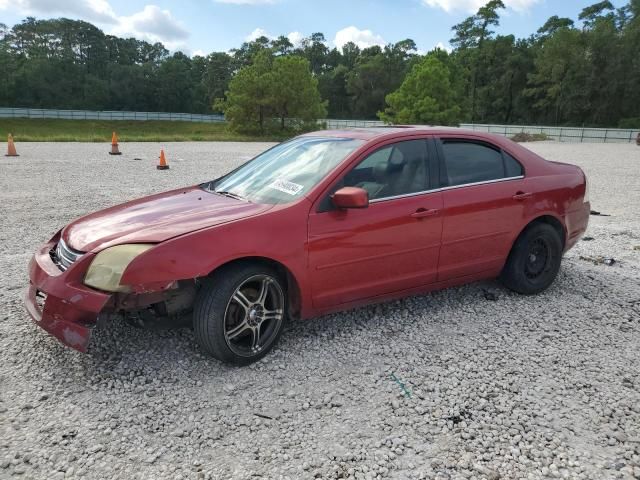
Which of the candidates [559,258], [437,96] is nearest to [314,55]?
[437,96]

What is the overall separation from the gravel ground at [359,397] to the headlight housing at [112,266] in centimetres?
63

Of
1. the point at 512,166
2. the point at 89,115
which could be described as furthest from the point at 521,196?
the point at 89,115

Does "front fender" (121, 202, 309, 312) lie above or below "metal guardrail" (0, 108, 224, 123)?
below

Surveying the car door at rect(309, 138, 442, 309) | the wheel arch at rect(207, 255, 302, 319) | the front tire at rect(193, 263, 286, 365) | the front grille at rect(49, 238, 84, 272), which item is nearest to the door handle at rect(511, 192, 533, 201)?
the car door at rect(309, 138, 442, 309)

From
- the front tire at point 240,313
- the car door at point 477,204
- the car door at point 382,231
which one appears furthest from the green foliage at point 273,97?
the front tire at point 240,313

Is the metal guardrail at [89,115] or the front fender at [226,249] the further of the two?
the metal guardrail at [89,115]

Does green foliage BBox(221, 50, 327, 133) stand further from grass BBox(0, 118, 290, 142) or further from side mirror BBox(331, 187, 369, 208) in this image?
side mirror BBox(331, 187, 369, 208)

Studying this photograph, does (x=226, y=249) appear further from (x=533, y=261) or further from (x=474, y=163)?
(x=533, y=261)

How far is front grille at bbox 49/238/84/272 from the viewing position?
311 centimetres

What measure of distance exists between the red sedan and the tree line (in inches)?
1445

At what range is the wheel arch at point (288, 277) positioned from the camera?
316 centimetres

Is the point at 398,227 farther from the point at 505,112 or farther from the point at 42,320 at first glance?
the point at 505,112

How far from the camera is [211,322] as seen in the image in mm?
3018

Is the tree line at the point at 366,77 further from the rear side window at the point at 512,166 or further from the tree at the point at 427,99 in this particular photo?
the rear side window at the point at 512,166
